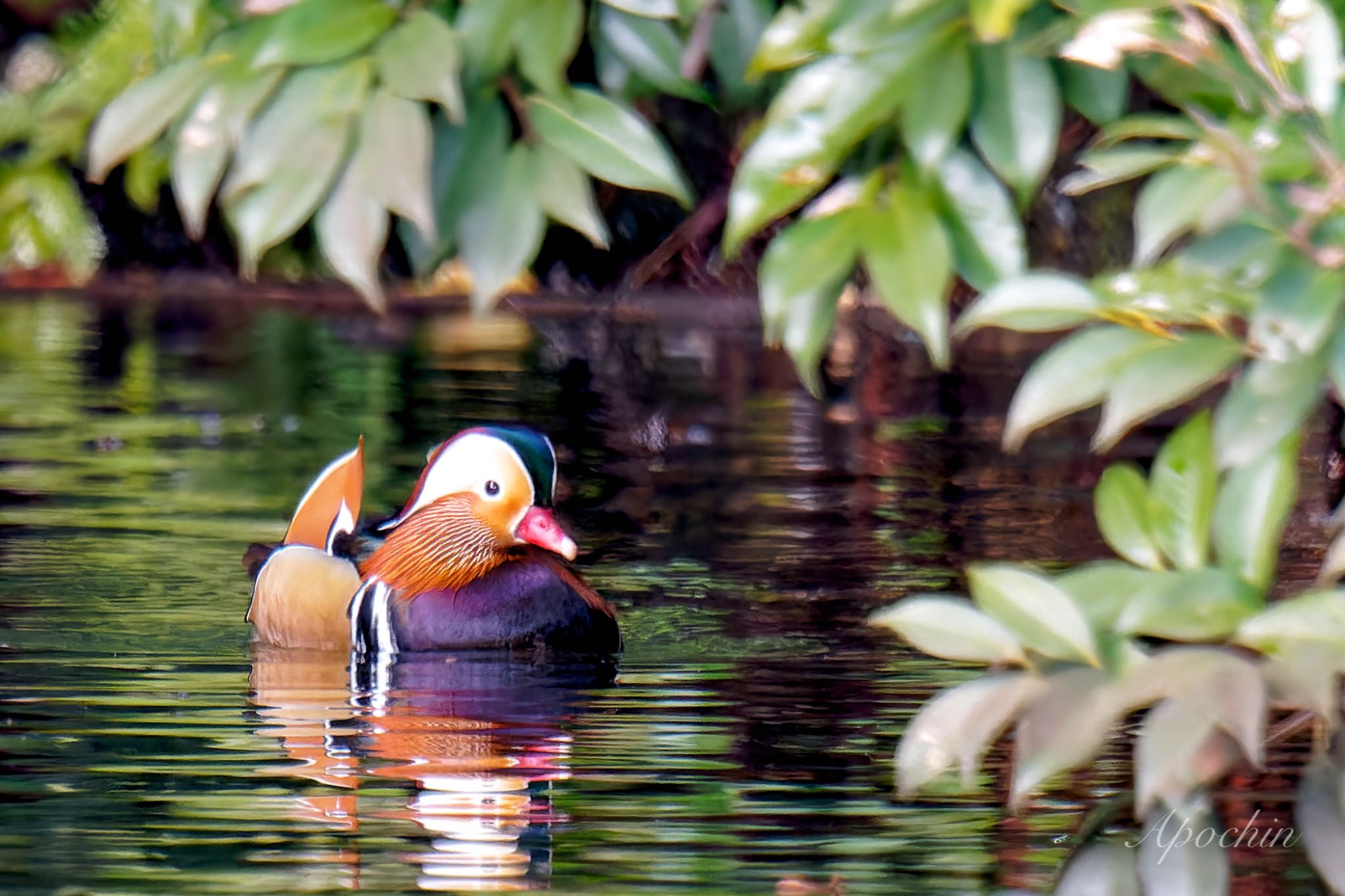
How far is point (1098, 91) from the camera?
7.62ft

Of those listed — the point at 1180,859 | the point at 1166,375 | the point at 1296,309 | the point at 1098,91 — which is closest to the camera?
the point at 1296,309

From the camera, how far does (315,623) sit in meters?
5.46

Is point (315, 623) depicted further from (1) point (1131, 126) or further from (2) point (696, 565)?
(1) point (1131, 126)

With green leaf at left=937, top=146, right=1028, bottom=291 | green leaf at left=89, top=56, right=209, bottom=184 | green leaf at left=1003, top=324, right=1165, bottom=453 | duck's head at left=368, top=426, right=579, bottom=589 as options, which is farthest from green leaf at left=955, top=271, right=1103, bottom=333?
duck's head at left=368, top=426, right=579, bottom=589

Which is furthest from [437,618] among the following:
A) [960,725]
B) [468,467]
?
[960,725]

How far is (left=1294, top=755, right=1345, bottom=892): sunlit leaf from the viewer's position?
2543 mm

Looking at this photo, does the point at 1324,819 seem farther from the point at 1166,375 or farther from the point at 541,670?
the point at 541,670

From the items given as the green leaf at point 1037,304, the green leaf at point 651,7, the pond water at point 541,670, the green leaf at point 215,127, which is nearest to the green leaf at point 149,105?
the green leaf at point 215,127

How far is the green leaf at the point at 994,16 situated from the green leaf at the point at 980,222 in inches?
8.2

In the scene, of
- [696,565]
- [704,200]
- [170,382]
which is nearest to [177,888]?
[696,565]

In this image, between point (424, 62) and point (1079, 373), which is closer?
point (1079, 373)

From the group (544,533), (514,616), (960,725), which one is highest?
(960,725)

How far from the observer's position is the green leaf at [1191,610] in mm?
2027

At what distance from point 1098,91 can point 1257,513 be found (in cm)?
47
